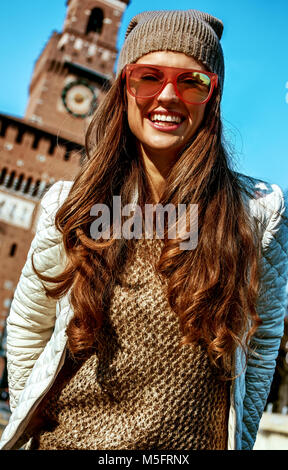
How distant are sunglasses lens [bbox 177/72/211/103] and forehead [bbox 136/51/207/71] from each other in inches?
1.7

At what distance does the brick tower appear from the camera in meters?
23.6

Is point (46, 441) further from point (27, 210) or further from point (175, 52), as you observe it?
point (27, 210)

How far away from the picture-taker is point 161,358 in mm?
1177

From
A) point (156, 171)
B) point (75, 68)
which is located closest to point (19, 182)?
point (75, 68)

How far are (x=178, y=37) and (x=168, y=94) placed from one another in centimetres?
15

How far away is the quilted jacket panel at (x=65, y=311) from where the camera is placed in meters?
1.32

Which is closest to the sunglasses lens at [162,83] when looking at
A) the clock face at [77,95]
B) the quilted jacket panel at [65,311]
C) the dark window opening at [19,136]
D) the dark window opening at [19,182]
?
the quilted jacket panel at [65,311]

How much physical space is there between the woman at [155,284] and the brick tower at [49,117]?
21651 mm

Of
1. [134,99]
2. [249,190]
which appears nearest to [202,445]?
[249,190]

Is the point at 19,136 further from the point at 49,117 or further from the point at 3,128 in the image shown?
the point at 49,117

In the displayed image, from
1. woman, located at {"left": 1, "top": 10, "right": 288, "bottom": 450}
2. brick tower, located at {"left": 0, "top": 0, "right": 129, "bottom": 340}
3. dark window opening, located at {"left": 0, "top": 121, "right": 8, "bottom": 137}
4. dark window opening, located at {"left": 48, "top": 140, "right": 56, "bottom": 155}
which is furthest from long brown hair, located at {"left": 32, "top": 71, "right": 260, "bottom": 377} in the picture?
dark window opening, located at {"left": 0, "top": 121, "right": 8, "bottom": 137}

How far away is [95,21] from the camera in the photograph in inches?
1086

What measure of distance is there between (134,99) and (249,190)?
0.35 m

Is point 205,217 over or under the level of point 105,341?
over
